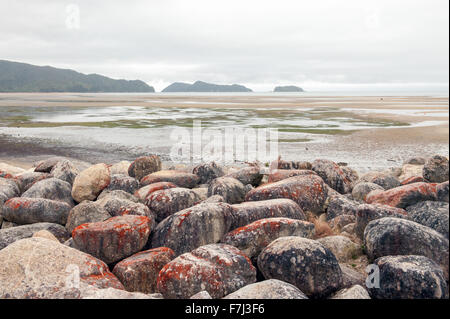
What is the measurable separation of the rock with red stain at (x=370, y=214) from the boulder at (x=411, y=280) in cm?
164

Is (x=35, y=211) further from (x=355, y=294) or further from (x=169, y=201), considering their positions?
(x=355, y=294)

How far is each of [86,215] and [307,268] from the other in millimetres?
4630

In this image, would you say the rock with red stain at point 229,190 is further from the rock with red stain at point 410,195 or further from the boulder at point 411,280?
the boulder at point 411,280

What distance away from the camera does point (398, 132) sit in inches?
1164

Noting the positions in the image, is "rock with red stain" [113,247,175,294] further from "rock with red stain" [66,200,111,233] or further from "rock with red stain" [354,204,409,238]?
"rock with red stain" [354,204,409,238]

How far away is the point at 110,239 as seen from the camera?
6.07m

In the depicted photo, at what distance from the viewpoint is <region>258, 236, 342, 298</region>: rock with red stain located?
494cm

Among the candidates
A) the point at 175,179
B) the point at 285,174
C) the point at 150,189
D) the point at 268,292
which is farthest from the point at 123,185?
the point at 268,292

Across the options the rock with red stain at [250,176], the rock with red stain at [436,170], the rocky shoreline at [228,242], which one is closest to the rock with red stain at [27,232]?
the rocky shoreline at [228,242]

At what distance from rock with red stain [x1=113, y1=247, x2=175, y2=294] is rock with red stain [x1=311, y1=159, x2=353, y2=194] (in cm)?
577

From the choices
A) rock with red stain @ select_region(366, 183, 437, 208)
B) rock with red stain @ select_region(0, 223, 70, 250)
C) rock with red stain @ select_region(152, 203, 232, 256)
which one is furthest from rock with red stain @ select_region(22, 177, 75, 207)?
rock with red stain @ select_region(366, 183, 437, 208)
